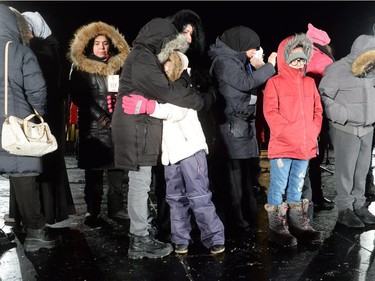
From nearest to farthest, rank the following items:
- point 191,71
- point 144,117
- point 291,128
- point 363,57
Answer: point 144,117, point 291,128, point 191,71, point 363,57

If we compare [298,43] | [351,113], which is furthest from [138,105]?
[351,113]

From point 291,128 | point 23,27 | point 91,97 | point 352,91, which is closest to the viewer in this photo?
point 23,27

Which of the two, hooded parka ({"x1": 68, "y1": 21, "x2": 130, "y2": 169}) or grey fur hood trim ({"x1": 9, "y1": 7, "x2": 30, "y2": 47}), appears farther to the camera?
hooded parka ({"x1": 68, "y1": 21, "x2": 130, "y2": 169})

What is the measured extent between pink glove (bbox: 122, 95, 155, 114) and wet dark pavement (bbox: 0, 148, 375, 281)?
48.9 inches

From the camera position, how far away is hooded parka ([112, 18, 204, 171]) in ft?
11.7

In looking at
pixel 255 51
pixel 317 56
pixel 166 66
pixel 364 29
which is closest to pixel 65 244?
pixel 166 66

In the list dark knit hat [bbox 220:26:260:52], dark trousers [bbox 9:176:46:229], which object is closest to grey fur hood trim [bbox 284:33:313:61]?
dark knit hat [bbox 220:26:260:52]

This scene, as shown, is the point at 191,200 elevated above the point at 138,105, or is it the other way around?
the point at 138,105

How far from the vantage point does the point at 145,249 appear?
12.5 ft

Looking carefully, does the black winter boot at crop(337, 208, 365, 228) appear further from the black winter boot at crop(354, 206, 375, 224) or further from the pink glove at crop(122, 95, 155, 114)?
the pink glove at crop(122, 95, 155, 114)

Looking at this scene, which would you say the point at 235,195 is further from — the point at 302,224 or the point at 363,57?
the point at 363,57

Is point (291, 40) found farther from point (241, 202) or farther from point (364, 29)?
point (364, 29)

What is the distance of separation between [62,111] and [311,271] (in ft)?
Answer: 9.40

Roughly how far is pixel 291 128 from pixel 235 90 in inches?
26.9
